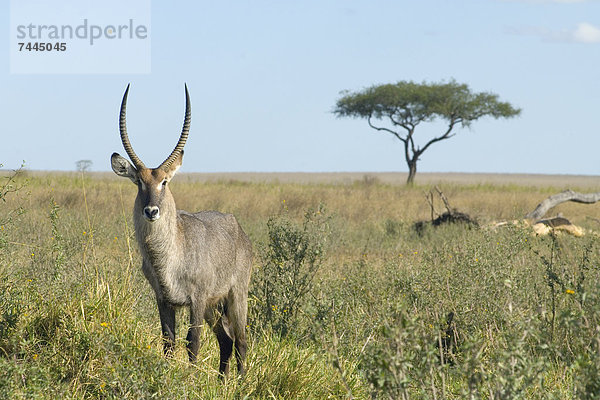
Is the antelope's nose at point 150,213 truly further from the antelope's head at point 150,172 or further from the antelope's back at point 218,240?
the antelope's back at point 218,240

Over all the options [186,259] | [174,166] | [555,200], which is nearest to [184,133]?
[174,166]

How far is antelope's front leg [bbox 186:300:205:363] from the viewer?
17.4 feet

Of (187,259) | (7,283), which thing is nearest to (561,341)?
(187,259)

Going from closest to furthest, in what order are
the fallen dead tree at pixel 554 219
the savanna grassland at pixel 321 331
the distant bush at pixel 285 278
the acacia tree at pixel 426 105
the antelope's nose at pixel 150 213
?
1. the savanna grassland at pixel 321 331
2. the antelope's nose at pixel 150 213
3. the distant bush at pixel 285 278
4. the fallen dead tree at pixel 554 219
5. the acacia tree at pixel 426 105

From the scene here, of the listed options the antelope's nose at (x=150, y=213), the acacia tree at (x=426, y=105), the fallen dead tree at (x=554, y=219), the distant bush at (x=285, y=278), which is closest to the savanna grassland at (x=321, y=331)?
the distant bush at (x=285, y=278)

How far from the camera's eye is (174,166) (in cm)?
566

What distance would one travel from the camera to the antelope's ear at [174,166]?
5.54 metres

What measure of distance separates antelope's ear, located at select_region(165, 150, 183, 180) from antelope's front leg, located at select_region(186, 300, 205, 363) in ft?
3.31

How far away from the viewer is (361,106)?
47.3 meters

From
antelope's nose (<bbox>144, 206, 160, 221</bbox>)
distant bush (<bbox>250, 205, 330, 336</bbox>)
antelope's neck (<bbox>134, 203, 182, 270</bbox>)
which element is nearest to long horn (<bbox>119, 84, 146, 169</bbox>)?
antelope's neck (<bbox>134, 203, 182, 270</bbox>)

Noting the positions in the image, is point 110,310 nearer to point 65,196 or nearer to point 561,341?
point 561,341

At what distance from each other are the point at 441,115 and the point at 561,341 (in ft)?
133

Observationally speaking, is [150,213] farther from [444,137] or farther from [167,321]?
[444,137]

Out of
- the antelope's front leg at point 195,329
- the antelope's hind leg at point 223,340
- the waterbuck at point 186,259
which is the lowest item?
the antelope's hind leg at point 223,340
